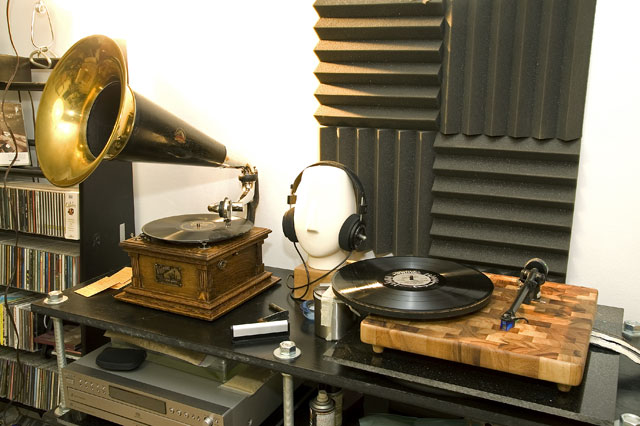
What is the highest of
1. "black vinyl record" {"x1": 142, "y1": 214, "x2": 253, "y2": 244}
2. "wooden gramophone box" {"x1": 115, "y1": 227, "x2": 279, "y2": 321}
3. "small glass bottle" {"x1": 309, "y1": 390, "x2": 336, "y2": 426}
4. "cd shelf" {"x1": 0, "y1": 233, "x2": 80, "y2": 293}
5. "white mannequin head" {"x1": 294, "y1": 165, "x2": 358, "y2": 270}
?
"white mannequin head" {"x1": 294, "y1": 165, "x2": 358, "y2": 270}

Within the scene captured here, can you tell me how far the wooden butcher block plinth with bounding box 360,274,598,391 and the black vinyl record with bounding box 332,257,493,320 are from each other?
0.03 meters

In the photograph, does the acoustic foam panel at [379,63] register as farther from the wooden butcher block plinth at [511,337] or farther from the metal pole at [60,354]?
the metal pole at [60,354]

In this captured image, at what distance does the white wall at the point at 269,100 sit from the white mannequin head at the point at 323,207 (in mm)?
362

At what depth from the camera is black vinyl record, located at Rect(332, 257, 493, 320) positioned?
1182mm

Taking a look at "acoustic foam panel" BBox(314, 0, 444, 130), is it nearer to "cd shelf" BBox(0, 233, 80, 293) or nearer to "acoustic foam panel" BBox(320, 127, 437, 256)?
"acoustic foam panel" BBox(320, 127, 437, 256)

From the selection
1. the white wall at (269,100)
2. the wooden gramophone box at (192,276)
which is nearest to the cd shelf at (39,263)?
the white wall at (269,100)

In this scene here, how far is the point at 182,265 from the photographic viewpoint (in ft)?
5.26

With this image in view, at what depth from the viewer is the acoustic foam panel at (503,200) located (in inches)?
63.5

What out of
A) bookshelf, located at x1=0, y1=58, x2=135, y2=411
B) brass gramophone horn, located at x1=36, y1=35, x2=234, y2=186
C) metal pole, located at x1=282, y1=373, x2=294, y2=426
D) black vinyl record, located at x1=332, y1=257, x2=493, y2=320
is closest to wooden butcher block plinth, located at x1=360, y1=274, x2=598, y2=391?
black vinyl record, located at x1=332, y1=257, x2=493, y2=320

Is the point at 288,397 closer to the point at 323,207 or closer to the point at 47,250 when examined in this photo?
the point at 323,207

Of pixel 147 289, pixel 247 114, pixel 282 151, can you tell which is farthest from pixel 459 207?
pixel 147 289

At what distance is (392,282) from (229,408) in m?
0.53

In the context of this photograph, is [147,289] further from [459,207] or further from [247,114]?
[459,207]

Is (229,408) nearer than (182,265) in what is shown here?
Yes
